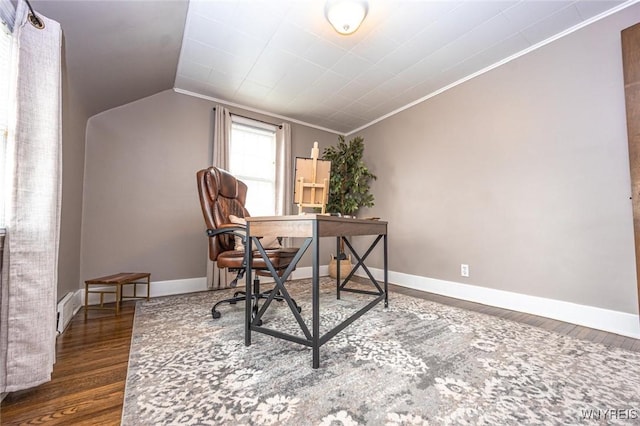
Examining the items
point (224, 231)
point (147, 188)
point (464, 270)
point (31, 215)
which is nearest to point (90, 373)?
point (31, 215)

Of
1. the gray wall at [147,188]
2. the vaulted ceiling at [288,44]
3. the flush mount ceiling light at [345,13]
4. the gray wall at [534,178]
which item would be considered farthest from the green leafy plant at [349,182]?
the flush mount ceiling light at [345,13]

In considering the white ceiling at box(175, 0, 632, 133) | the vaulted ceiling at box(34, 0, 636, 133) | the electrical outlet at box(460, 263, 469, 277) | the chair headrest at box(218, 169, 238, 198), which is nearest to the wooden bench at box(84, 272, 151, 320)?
the chair headrest at box(218, 169, 238, 198)

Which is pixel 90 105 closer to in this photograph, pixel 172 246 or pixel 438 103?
pixel 172 246

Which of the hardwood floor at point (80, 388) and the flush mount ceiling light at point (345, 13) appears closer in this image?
the hardwood floor at point (80, 388)

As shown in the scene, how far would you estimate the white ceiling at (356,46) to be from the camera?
1.90m

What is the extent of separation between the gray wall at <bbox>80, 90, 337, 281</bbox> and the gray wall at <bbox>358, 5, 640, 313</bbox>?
276cm

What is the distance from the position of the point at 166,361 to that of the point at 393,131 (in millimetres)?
3548

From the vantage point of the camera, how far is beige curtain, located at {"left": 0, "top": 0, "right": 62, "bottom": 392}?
1006mm

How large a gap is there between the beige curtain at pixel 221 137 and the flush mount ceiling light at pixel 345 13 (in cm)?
181

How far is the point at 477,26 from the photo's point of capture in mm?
2072

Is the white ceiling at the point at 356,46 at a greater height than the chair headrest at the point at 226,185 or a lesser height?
greater

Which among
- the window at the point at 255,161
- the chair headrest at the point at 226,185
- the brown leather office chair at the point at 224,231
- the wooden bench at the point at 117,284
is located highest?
the window at the point at 255,161

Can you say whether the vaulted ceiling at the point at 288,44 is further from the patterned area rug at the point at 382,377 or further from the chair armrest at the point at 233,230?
the patterned area rug at the point at 382,377

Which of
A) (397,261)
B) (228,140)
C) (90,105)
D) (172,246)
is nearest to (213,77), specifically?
(228,140)
